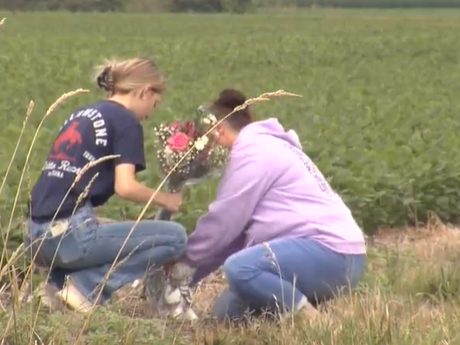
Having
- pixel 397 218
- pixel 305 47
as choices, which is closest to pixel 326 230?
pixel 397 218

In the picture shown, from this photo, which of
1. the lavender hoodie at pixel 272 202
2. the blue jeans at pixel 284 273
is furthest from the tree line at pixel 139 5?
the blue jeans at pixel 284 273

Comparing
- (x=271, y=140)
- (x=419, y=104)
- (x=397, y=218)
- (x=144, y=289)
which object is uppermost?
(x=271, y=140)

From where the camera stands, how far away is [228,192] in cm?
529

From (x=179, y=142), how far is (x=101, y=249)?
1.94 feet

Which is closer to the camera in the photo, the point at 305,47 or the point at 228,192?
the point at 228,192

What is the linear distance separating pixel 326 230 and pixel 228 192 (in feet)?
1.53

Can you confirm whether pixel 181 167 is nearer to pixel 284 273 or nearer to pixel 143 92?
pixel 143 92

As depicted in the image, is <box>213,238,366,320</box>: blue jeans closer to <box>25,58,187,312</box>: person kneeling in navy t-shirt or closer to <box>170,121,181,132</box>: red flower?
<box>25,58,187,312</box>: person kneeling in navy t-shirt

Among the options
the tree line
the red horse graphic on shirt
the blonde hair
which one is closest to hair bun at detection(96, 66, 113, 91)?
the blonde hair

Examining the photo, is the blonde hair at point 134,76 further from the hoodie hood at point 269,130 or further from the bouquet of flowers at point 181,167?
the hoodie hood at point 269,130

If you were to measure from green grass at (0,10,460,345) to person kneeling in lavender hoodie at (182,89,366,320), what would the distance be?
21 centimetres

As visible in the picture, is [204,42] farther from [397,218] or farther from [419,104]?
[397,218]

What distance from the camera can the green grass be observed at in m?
4.50

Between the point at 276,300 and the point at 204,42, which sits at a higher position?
the point at 276,300
